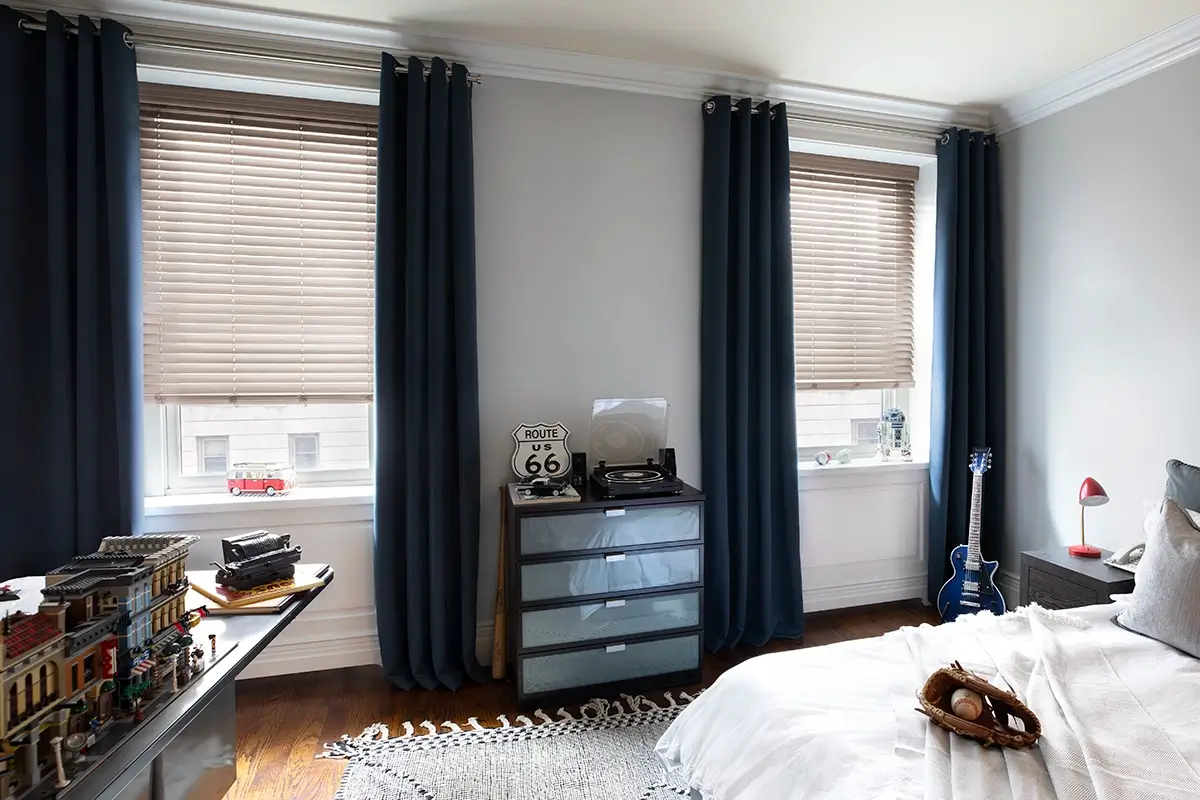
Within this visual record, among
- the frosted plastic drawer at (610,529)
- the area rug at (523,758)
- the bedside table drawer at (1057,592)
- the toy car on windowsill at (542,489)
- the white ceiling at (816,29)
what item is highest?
the white ceiling at (816,29)

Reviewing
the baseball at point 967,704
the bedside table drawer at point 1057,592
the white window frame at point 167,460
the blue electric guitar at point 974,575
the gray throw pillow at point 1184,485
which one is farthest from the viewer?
the blue electric guitar at point 974,575

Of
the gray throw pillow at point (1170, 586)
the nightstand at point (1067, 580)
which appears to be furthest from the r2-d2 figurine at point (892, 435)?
the gray throw pillow at point (1170, 586)

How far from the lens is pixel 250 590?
1.56m

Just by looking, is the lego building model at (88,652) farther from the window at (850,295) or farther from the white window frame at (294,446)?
the window at (850,295)

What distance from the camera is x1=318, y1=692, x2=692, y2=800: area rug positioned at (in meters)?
1.96

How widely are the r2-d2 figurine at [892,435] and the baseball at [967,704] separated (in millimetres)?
2402

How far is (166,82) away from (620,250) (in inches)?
79.8

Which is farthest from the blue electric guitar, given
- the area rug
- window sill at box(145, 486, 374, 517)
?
window sill at box(145, 486, 374, 517)

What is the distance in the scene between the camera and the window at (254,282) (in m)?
2.58

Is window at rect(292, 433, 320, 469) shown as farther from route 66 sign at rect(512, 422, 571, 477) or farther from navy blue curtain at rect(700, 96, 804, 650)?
navy blue curtain at rect(700, 96, 804, 650)

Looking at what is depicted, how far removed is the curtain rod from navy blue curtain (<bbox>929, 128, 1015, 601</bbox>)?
259 cm

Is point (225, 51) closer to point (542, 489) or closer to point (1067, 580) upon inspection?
point (542, 489)

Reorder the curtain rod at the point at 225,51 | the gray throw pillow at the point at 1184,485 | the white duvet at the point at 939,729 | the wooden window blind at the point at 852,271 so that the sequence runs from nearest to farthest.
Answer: the white duvet at the point at 939,729 → the gray throw pillow at the point at 1184,485 → the curtain rod at the point at 225,51 → the wooden window blind at the point at 852,271

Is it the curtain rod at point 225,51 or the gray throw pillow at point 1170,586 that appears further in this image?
the curtain rod at point 225,51
